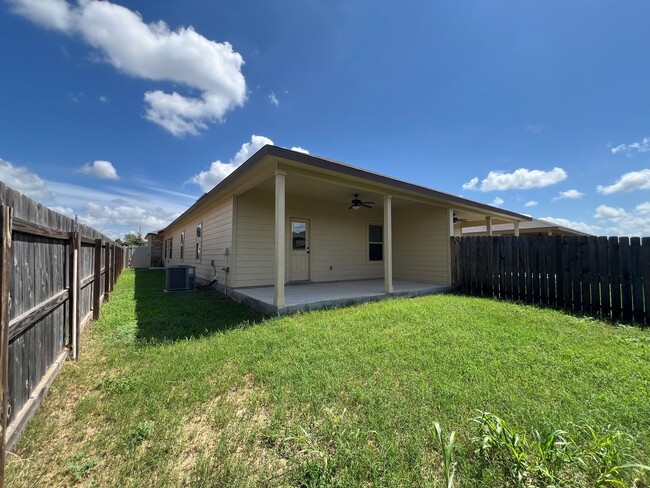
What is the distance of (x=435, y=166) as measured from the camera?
11219 millimetres

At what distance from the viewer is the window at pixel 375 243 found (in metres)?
9.55

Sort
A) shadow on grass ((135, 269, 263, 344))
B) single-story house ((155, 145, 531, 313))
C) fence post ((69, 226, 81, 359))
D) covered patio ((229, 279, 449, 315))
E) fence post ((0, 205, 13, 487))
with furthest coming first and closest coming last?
single-story house ((155, 145, 531, 313)) < covered patio ((229, 279, 449, 315)) < shadow on grass ((135, 269, 263, 344)) < fence post ((69, 226, 81, 359)) < fence post ((0, 205, 13, 487))

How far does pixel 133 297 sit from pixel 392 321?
22.0 feet

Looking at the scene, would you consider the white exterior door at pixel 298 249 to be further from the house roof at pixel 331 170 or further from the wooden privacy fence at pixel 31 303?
the wooden privacy fence at pixel 31 303

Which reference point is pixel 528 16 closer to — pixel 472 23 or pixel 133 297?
pixel 472 23

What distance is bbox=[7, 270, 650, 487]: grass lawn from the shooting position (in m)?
1.47

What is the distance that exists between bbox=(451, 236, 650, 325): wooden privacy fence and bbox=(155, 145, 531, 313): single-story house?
0.97 meters

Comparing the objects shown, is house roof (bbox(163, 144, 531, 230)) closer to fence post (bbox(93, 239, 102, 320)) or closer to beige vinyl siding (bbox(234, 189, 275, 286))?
beige vinyl siding (bbox(234, 189, 275, 286))

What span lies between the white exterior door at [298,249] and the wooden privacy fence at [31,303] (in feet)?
16.5

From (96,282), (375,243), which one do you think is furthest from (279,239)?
(375,243)

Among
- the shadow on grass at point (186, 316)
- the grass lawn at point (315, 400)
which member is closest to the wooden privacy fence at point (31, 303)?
the grass lawn at point (315, 400)

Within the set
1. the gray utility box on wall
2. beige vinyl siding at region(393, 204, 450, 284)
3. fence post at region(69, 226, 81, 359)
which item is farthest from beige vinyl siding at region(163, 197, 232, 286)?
beige vinyl siding at region(393, 204, 450, 284)

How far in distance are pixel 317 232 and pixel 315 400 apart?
6.35m

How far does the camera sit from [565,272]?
18.0ft
